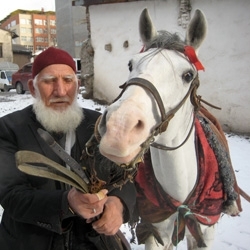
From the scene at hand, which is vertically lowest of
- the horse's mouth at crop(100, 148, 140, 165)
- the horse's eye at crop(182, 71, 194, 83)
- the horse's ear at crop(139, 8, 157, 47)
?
the horse's mouth at crop(100, 148, 140, 165)

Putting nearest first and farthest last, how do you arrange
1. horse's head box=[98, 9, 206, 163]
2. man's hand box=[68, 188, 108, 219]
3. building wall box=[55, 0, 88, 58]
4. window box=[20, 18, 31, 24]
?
horse's head box=[98, 9, 206, 163]
man's hand box=[68, 188, 108, 219]
building wall box=[55, 0, 88, 58]
window box=[20, 18, 31, 24]

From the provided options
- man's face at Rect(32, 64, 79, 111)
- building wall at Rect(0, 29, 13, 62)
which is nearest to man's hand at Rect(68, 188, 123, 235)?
man's face at Rect(32, 64, 79, 111)

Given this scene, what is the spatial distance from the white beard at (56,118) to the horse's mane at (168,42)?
1.91 feet

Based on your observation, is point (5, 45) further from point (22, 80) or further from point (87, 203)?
point (87, 203)

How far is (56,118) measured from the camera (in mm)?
1667

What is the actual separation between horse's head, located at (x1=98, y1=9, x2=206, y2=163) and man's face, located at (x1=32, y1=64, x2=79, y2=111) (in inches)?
13.8

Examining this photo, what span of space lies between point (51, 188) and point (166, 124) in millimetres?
661

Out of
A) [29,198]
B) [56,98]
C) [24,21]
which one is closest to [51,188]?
[29,198]

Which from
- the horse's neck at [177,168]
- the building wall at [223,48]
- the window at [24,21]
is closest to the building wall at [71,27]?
the building wall at [223,48]

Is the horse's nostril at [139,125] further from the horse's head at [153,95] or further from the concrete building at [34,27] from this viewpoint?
the concrete building at [34,27]

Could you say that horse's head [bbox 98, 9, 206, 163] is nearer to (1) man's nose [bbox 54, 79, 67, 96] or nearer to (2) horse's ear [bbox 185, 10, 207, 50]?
(2) horse's ear [bbox 185, 10, 207, 50]

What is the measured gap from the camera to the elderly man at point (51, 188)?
4.58ft

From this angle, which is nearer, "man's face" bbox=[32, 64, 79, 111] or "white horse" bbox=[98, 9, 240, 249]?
"white horse" bbox=[98, 9, 240, 249]

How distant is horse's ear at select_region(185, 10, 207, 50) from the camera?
1808 mm
